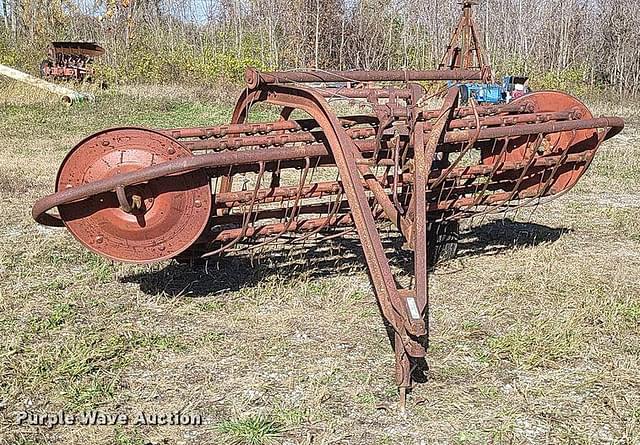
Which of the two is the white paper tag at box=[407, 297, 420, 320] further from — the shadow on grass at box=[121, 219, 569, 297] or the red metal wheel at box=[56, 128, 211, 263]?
the shadow on grass at box=[121, 219, 569, 297]

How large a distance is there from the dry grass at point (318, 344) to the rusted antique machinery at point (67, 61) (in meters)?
14.6

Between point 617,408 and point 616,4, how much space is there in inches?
699

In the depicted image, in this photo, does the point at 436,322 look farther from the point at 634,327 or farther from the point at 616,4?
the point at 616,4

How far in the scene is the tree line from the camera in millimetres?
18906

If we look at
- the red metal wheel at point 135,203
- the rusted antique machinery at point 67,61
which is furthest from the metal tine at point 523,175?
the rusted antique machinery at point 67,61

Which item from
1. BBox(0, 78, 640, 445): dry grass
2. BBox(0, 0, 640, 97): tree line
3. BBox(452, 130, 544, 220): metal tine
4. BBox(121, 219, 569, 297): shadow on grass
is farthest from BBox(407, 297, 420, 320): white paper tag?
BBox(0, 0, 640, 97): tree line

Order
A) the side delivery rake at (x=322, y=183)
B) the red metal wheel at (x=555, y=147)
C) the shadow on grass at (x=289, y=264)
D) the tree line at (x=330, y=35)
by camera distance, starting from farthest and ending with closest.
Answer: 1. the tree line at (x=330, y=35)
2. the red metal wheel at (x=555, y=147)
3. the shadow on grass at (x=289, y=264)
4. the side delivery rake at (x=322, y=183)

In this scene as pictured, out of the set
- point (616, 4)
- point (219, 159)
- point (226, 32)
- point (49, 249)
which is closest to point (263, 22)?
point (226, 32)

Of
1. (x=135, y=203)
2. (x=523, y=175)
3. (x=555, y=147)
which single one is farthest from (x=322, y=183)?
(x=555, y=147)

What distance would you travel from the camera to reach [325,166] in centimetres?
438

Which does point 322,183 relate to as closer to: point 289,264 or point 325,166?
point 325,166

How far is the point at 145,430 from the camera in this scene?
9.93 feet

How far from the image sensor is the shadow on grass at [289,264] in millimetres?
4805

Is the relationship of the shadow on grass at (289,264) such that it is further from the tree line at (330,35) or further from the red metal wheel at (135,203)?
the tree line at (330,35)
